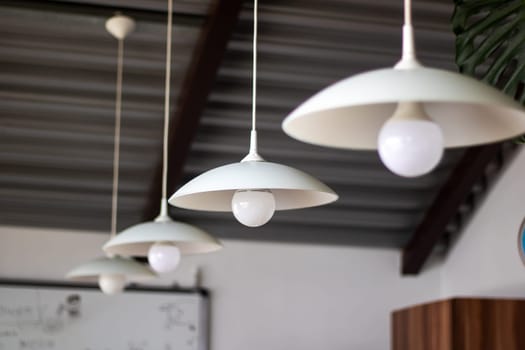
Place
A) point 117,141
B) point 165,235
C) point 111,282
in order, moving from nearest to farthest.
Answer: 1. point 165,235
2. point 111,282
3. point 117,141

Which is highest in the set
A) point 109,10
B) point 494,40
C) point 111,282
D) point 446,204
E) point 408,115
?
point 109,10

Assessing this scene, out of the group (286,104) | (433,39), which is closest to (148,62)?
(286,104)

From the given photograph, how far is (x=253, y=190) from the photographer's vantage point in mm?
1864

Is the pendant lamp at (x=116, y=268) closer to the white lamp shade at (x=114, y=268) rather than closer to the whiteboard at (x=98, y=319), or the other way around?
the white lamp shade at (x=114, y=268)

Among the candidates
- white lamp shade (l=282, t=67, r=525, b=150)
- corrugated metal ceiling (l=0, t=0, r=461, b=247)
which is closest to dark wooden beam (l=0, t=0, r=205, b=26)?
corrugated metal ceiling (l=0, t=0, r=461, b=247)

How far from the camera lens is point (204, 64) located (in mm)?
4184

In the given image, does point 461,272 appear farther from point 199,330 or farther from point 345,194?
point 199,330

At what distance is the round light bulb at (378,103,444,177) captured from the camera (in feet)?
4.10

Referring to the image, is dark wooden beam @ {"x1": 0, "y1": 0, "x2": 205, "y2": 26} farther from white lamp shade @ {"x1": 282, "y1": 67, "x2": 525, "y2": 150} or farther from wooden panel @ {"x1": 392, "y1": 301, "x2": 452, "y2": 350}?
white lamp shade @ {"x1": 282, "y1": 67, "x2": 525, "y2": 150}

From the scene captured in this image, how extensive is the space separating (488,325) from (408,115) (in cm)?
319

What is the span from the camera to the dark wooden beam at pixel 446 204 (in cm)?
501

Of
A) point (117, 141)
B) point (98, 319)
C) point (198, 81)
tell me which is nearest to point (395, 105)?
point (198, 81)

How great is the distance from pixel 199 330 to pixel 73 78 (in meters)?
1.86

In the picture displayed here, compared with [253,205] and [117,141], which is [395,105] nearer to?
[253,205]
